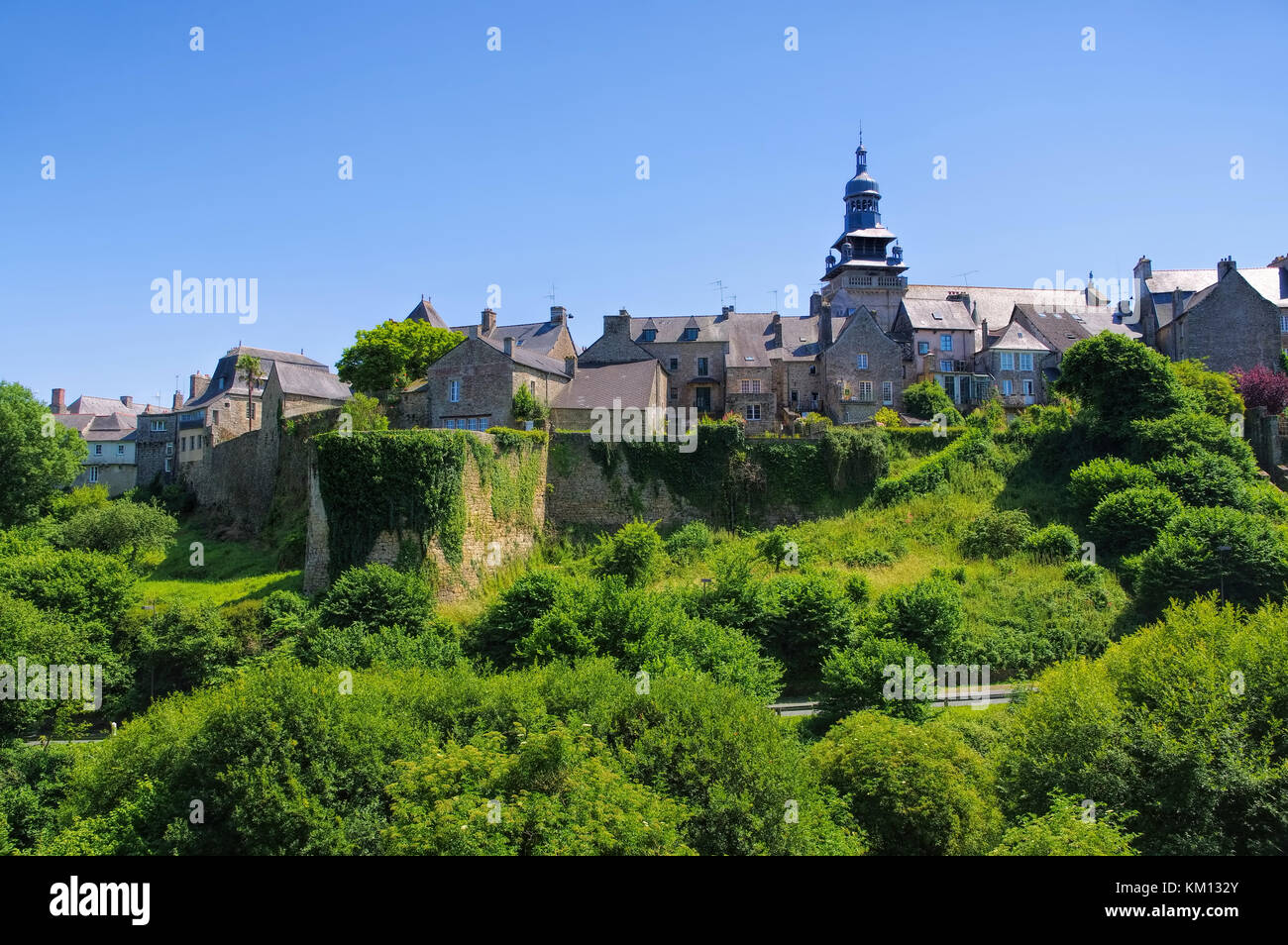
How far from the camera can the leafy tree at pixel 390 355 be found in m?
46.9

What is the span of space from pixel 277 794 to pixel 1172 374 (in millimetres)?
39361

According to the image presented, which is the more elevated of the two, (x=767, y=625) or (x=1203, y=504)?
(x=1203, y=504)

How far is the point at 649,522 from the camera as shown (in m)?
39.5

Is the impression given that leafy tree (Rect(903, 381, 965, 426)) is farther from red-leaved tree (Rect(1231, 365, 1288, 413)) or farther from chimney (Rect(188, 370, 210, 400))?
chimney (Rect(188, 370, 210, 400))

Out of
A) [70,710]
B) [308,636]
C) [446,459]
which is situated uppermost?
[446,459]

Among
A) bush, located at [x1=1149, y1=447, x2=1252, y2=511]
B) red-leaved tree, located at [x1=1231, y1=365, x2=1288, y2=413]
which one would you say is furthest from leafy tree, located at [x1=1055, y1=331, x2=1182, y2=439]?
red-leaved tree, located at [x1=1231, y1=365, x2=1288, y2=413]

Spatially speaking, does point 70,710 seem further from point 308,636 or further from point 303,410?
point 303,410

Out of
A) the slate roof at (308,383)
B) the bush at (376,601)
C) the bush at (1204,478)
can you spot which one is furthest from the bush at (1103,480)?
the slate roof at (308,383)

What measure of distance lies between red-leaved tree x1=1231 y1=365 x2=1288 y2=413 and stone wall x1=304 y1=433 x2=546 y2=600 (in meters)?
35.5

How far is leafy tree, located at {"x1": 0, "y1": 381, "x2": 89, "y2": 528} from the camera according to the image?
152ft

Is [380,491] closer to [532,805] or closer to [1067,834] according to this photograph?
Result: [532,805]

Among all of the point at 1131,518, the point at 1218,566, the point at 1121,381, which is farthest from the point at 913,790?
the point at 1121,381

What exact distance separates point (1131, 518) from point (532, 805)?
27287 mm
